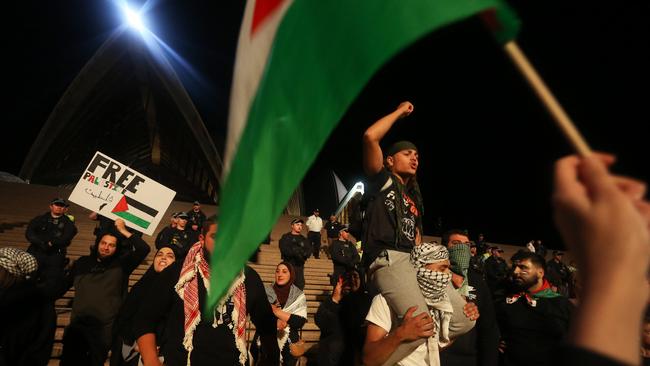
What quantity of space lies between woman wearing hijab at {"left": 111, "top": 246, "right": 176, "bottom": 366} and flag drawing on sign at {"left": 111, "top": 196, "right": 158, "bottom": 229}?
34.3 inches

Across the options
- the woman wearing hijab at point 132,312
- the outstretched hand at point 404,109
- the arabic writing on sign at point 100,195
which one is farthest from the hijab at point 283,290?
the outstretched hand at point 404,109

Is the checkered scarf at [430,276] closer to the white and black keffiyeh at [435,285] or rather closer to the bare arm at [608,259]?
the white and black keffiyeh at [435,285]

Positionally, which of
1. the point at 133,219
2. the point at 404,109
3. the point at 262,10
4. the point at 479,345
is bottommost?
the point at 479,345

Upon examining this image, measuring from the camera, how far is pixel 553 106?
2.50 feet

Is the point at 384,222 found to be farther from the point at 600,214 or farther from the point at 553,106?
the point at 600,214

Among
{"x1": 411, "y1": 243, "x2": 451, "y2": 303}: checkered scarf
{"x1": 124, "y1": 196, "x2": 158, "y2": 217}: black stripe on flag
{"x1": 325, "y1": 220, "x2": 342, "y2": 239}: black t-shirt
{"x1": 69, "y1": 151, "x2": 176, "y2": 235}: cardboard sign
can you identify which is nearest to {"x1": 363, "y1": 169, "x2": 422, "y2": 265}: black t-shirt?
{"x1": 411, "y1": 243, "x2": 451, "y2": 303}: checkered scarf

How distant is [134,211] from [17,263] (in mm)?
1919

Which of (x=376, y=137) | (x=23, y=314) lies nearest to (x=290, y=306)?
(x=23, y=314)

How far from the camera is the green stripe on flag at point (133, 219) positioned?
17.0ft

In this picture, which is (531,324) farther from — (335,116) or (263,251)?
(263,251)

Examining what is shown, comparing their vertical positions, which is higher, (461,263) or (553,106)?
(461,263)

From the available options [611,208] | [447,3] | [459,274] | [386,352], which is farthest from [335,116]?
[459,274]

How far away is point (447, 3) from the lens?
0.99m

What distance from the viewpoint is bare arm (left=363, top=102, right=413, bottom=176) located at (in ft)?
6.91
